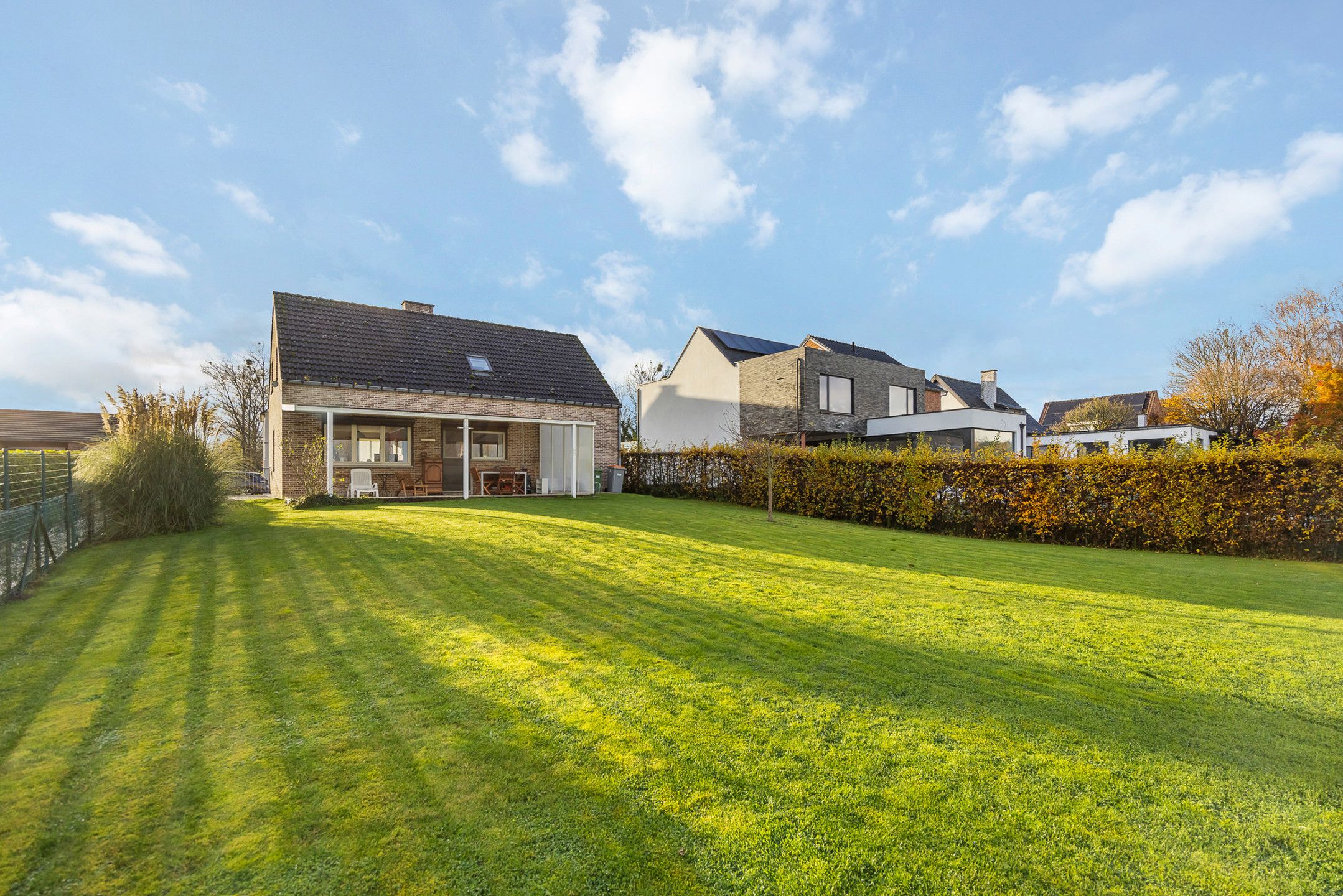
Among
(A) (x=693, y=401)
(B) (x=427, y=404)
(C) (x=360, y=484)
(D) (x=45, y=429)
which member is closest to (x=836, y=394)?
(A) (x=693, y=401)

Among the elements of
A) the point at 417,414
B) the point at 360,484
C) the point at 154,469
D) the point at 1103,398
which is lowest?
the point at 360,484

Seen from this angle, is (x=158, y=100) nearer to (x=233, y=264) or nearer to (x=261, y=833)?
(x=233, y=264)

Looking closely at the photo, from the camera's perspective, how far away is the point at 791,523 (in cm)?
1203

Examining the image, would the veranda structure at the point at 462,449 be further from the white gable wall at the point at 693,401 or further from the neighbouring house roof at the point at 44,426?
the neighbouring house roof at the point at 44,426

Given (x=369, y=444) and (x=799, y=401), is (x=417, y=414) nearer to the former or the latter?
(x=369, y=444)

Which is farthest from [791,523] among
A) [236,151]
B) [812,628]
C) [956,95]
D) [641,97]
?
[236,151]

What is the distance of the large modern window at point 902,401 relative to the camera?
27031 millimetres

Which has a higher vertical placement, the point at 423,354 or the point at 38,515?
the point at 423,354

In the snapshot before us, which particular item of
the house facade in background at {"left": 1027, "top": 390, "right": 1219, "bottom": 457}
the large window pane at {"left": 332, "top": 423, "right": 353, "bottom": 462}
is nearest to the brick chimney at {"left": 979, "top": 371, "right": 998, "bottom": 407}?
the house facade in background at {"left": 1027, "top": 390, "right": 1219, "bottom": 457}

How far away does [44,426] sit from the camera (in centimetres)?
3734

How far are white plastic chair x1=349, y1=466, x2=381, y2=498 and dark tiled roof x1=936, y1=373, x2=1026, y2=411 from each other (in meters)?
33.9

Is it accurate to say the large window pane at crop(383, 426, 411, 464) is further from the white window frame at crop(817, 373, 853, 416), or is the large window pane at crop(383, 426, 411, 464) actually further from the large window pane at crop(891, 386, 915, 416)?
the large window pane at crop(891, 386, 915, 416)

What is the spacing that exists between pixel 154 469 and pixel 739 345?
2380 cm

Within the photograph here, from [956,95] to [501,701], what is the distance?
47.1 ft
